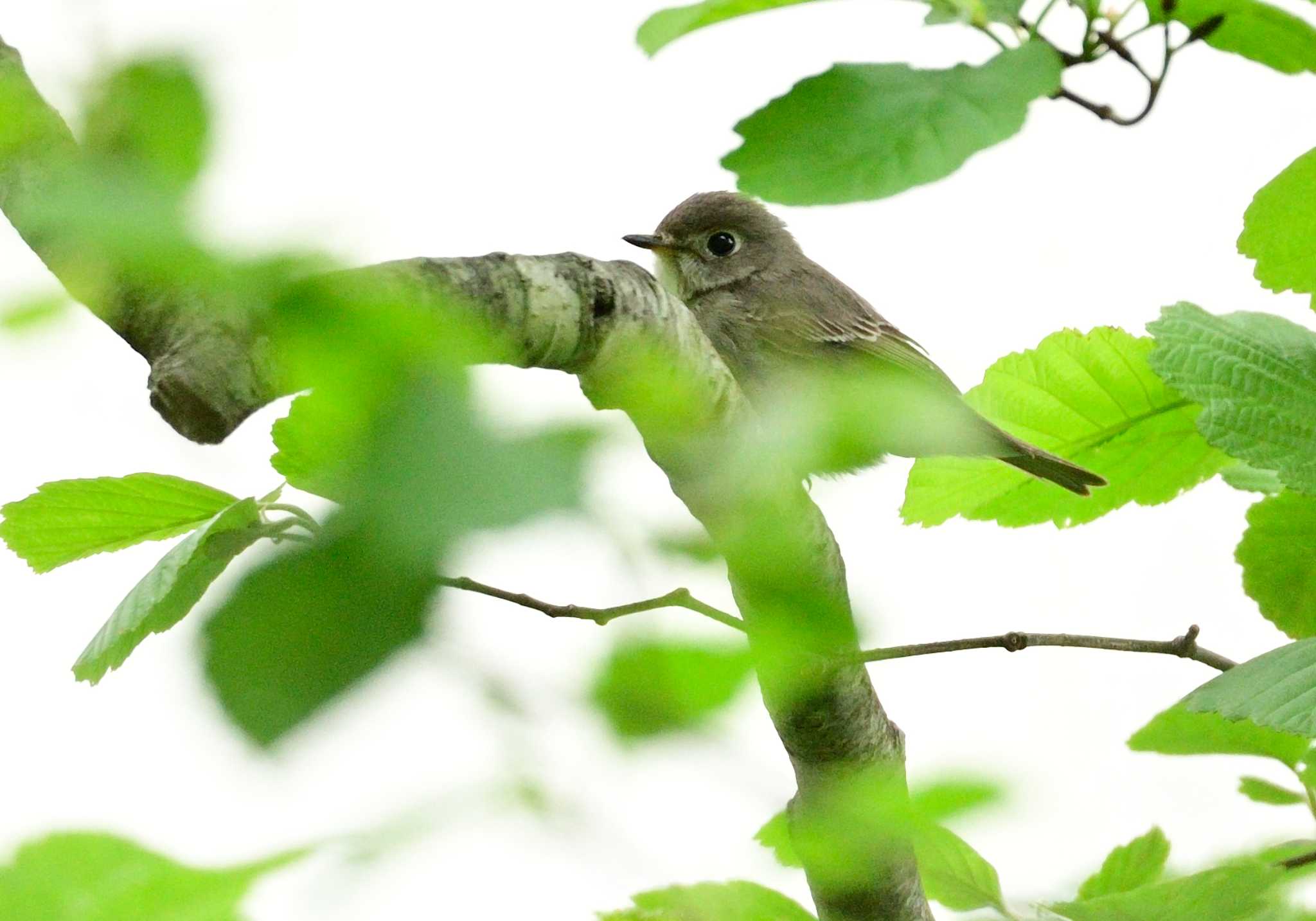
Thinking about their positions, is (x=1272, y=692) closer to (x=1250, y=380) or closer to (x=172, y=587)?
(x=1250, y=380)

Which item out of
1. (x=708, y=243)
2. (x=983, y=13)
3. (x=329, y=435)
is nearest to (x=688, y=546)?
(x=329, y=435)

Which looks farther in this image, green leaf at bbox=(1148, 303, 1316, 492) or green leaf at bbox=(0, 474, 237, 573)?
green leaf at bbox=(1148, 303, 1316, 492)

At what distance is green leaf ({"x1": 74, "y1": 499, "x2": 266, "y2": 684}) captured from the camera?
1.03m

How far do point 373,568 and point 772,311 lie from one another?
3306mm

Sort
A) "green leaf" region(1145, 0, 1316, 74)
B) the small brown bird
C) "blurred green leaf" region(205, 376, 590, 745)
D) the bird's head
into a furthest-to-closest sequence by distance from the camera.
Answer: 1. the bird's head
2. the small brown bird
3. "green leaf" region(1145, 0, 1316, 74)
4. "blurred green leaf" region(205, 376, 590, 745)

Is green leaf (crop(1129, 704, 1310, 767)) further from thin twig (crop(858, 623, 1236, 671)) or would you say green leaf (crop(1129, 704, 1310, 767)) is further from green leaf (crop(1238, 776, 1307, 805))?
thin twig (crop(858, 623, 1236, 671))

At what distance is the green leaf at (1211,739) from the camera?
178 cm

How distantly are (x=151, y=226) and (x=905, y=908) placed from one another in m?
1.77

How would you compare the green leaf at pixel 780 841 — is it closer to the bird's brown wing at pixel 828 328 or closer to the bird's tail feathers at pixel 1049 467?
the bird's tail feathers at pixel 1049 467

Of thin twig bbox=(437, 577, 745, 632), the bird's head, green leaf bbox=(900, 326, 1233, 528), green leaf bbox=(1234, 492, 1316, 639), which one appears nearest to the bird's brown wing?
the bird's head

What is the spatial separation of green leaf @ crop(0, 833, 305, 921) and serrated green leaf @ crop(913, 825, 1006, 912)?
28.3 inches

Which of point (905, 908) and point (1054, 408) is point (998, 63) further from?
point (905, 908)

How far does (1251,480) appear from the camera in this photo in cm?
190

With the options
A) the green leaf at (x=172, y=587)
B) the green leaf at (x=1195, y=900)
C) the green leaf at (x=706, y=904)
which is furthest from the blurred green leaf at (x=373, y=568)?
the green leaf at (x=1195, y=900)
